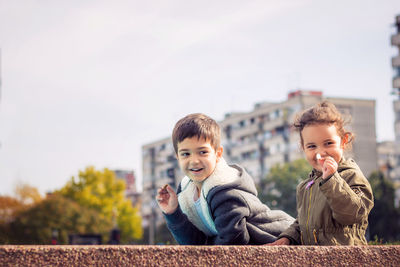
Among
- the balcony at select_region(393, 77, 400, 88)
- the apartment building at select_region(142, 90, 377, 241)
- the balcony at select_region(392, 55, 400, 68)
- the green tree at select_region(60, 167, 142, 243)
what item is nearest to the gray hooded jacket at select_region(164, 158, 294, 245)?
the balcony at select_region(393, 77, 400, 88)

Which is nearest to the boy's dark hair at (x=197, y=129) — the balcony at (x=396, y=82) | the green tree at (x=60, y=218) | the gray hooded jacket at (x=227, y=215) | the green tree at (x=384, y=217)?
the gray hooded jacket at (x=227, y=215)

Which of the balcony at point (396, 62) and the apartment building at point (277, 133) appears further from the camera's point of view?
the apartment building at point (277, 133)

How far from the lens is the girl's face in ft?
13.3

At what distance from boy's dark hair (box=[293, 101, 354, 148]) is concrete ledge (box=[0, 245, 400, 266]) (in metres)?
1.05

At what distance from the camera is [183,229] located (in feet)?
14.6

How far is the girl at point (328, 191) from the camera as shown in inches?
142

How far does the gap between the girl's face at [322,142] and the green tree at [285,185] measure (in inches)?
1956

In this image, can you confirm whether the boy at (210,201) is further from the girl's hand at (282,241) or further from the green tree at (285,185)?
the green tree at (285,185)

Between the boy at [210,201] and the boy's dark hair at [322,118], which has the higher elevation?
the boy's dark hair at [322,118]

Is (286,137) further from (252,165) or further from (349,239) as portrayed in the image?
(349,239)

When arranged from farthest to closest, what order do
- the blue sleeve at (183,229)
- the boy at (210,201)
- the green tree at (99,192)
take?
the green tree at (99,192) < the blue sleeve at (183,229) < the boy at (210,201)

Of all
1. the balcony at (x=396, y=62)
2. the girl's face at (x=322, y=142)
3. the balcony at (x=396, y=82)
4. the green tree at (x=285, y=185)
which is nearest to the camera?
the girl's face at (x=322, y=142)

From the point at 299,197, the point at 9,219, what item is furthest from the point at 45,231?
the point at 299,197

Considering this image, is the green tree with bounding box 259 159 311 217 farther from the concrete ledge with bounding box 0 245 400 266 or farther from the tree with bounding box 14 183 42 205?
the concrete ledge with bounding box 0 245 400 266
